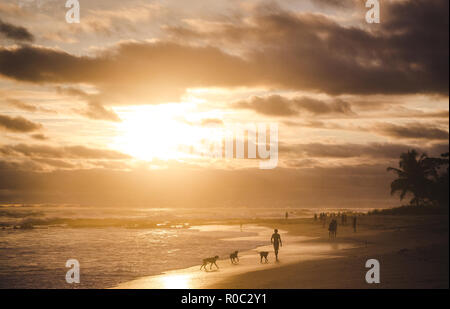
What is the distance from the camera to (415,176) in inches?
2756

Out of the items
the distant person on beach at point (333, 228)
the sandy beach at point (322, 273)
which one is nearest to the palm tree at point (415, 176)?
the distant person on beach at point (333, 228)

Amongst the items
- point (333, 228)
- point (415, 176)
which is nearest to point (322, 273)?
point (333, 228)

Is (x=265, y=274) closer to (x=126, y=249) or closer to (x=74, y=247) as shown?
(x=126, y=249)

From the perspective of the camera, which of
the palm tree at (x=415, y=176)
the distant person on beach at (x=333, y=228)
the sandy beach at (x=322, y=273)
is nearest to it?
the sandy beach at (x=322, y=273)

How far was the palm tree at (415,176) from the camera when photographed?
69.1 m

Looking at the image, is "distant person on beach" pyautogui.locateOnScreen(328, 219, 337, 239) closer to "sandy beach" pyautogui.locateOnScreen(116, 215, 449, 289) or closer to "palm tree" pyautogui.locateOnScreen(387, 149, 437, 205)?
"sandy beach" pyautogui.locateOnScreen(116, 215, 449, 289)

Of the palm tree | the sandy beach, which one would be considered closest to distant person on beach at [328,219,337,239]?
the sandy beach

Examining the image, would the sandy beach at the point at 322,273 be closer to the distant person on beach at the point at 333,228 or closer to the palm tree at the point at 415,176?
the distant person on beach at the point at 333,228

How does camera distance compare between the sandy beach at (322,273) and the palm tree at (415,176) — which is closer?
the sandy beach at (322,273)

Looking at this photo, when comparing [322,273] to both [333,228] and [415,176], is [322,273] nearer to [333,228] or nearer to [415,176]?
[333,228]
